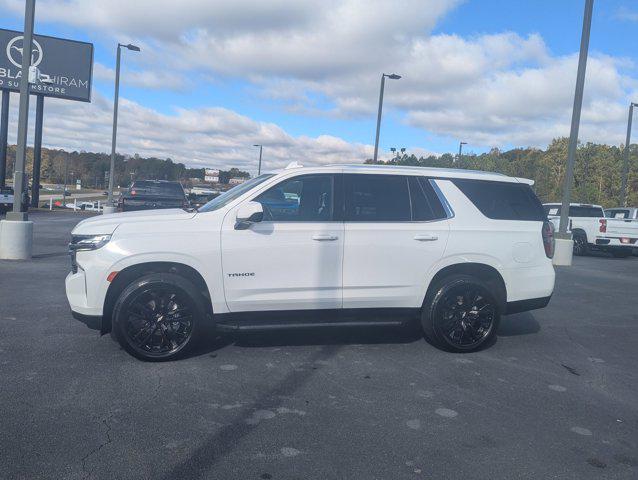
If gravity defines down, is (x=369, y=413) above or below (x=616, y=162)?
below

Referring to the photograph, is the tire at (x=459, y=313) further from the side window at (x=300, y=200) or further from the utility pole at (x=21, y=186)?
the utility pole at (x=21, y=186)

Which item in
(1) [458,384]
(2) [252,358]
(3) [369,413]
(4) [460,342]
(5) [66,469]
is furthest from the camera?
(4) [460,342]

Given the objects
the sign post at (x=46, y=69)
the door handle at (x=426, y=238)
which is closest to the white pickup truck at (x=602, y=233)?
the door handle at (x=426, y=238)

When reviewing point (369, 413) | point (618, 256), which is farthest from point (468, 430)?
point (618, 256)

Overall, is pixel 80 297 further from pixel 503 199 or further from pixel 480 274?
pixel 503 199

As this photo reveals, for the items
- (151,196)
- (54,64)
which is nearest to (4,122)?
(54,64)

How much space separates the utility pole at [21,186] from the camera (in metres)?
11.6

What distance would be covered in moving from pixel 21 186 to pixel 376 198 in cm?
854

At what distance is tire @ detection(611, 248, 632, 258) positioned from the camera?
19270mm

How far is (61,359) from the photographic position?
5492 millimetres

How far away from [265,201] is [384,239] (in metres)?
1.24

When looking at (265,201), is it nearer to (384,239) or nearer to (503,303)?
(384,239)

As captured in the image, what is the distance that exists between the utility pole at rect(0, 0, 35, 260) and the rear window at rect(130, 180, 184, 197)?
7.71m

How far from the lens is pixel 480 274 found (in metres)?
6.29
